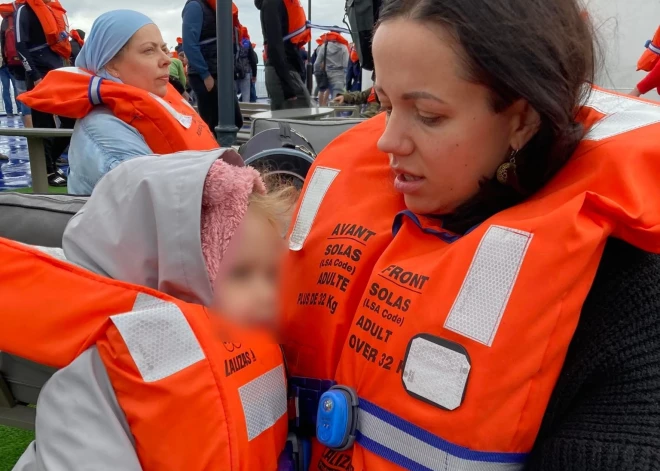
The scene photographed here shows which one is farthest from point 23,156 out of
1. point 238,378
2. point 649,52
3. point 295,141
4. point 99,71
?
point 238,378

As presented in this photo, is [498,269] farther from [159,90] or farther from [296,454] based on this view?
[159,90]

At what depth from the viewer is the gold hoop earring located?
1.16 metres

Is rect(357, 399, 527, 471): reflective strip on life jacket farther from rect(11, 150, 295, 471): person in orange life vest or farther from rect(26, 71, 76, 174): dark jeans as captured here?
rect(26, 71, 76, 174): dark jeans

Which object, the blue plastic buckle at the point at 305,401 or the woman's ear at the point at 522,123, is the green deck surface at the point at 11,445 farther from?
Result: the woman's ear at the point at 522,123

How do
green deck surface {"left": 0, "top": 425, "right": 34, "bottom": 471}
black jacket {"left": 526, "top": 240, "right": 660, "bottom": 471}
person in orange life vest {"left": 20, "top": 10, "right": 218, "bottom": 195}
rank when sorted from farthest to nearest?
person in orange life vest {"left": 20, "top": 10, "right": 218, "bottom": 195} → green deck surface {"left": 0, "top": 425, "right": 34, "bottom": 471} → black jacket {"left": 526, "top": 240, "right": 660, "bottom": 471}

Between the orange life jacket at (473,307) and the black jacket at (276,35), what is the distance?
398 cm

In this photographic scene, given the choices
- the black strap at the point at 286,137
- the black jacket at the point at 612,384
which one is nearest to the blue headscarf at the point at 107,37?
the black strap at the point at 286,137

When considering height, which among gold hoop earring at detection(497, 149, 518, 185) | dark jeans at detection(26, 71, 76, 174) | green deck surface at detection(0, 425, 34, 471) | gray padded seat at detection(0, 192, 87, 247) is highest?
gold hoop earring at detection(497, 149, 518, 185)

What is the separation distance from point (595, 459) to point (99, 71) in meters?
2.81

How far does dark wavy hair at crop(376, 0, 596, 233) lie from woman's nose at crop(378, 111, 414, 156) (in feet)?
0.51

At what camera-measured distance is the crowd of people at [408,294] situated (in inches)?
38.2

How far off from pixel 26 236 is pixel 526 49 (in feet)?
4.06

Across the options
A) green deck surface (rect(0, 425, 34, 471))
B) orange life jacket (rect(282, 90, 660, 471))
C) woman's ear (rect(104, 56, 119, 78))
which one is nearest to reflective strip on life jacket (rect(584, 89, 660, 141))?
orange life jacket (rect(282, 90, 660, 471))

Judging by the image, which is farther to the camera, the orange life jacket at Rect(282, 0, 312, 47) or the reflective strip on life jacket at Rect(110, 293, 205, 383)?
the orange life jacket at Rect(282, 0, 312, 47)
